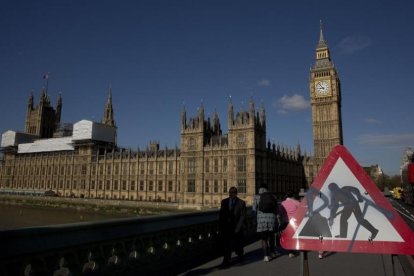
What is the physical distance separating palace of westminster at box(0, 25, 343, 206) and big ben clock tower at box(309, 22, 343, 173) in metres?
0.26

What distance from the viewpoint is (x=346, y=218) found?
4086 millimetres

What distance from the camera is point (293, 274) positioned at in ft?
24.9

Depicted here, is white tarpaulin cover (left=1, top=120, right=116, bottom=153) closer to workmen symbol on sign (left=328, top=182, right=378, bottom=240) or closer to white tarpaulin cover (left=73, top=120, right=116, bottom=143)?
white tarpaulin cover (left=73, top=120, right=116, bottom=143)

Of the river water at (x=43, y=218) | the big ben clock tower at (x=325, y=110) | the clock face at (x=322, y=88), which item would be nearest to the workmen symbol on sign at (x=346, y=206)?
the river water at (x=43, y=218)

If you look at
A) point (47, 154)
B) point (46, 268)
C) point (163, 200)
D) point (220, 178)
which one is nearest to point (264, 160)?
point (220, 178)

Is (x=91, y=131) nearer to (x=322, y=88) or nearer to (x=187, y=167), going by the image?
(x=187, y=167)

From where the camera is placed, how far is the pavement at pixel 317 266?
7734 mm

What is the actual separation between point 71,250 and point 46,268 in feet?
1.67

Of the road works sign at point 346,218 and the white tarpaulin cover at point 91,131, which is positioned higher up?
the white tarpaulin cover at point 91,131

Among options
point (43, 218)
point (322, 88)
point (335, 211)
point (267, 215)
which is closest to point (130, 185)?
point (43, 218)

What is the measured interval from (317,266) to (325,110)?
9273cm

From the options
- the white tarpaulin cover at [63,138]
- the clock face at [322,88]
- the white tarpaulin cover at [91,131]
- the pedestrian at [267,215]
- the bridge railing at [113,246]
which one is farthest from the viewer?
the clock face at [322,88]

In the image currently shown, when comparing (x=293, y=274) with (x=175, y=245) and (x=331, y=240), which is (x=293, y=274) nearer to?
(x=175, y=245)

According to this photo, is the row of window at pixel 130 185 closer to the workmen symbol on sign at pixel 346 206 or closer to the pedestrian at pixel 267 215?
the pedestrian at pixel 267 215
